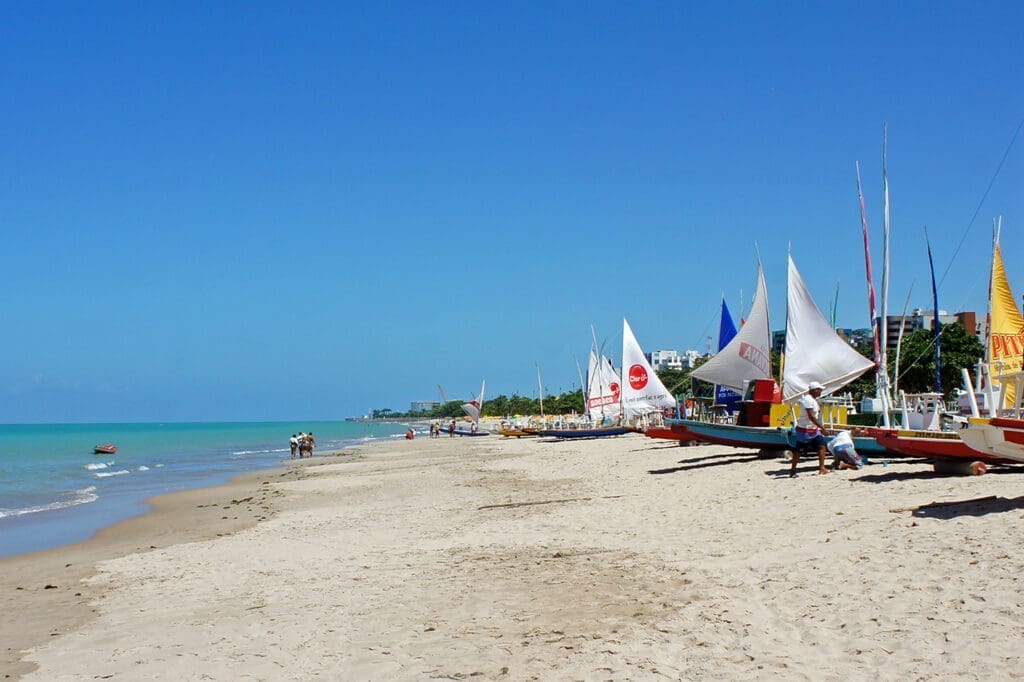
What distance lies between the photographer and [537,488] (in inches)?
878

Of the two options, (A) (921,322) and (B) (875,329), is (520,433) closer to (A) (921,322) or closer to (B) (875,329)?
(B) (875,329)

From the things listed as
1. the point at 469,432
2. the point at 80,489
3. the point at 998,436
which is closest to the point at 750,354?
the point at 998,436

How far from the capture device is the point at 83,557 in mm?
16172

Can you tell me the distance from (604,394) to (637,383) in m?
10.8

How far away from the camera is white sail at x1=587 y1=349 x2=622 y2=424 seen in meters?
58.5

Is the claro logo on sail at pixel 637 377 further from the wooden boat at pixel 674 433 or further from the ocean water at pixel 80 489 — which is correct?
the ocean water at pixel 80 489

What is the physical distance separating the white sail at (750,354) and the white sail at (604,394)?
31377 millimetres

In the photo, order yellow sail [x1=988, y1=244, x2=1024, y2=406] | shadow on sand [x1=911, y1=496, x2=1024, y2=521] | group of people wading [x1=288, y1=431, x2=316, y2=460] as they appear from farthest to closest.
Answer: group of people wading [x1=288, y1=431, x2=316, y2=460]
yellow sail [x1=988, y1=244, x2=1024, y2=406]
shadow on sand [x1=911, y1=496, x2=1024, y2=521]

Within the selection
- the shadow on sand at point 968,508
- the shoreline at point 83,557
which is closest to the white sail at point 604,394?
the shoreline at point 83,557

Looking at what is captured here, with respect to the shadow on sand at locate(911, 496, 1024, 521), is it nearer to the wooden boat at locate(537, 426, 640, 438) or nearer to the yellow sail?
the yellow sail

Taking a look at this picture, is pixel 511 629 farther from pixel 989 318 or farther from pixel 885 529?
pixel 989 318

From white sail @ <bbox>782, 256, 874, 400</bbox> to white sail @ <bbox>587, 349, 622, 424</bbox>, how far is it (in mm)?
34378

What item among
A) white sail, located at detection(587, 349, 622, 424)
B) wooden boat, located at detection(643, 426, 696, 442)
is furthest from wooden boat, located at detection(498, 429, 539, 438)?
wooden boat, located at detection(643, 426, 696, 442)

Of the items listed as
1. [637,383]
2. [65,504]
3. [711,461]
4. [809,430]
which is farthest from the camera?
[637,383]
